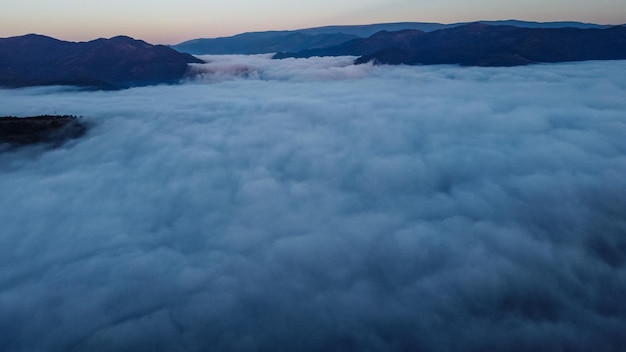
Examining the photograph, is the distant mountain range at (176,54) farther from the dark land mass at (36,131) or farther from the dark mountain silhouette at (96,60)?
the dark land mass at (36,131)

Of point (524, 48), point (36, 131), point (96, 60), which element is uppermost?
point (96, 60)

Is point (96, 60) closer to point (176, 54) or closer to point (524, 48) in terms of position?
point (176, 54)

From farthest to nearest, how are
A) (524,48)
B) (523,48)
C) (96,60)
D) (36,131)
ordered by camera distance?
(524,48) → (523,48) → (96,60) → (36,131)

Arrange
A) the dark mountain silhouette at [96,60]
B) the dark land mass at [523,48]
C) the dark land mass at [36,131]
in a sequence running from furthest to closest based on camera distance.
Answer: the dark land mass at [523,48], the dark mountain silhouette at [96,60], the dark land mass at [36,131]

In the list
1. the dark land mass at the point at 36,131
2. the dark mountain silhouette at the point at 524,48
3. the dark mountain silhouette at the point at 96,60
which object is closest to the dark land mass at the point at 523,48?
the dark mountain silhouette at the point at 524,48

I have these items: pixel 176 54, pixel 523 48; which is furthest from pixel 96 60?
pixel 523 48

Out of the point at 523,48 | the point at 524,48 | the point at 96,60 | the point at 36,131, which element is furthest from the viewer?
the point at 524,48
